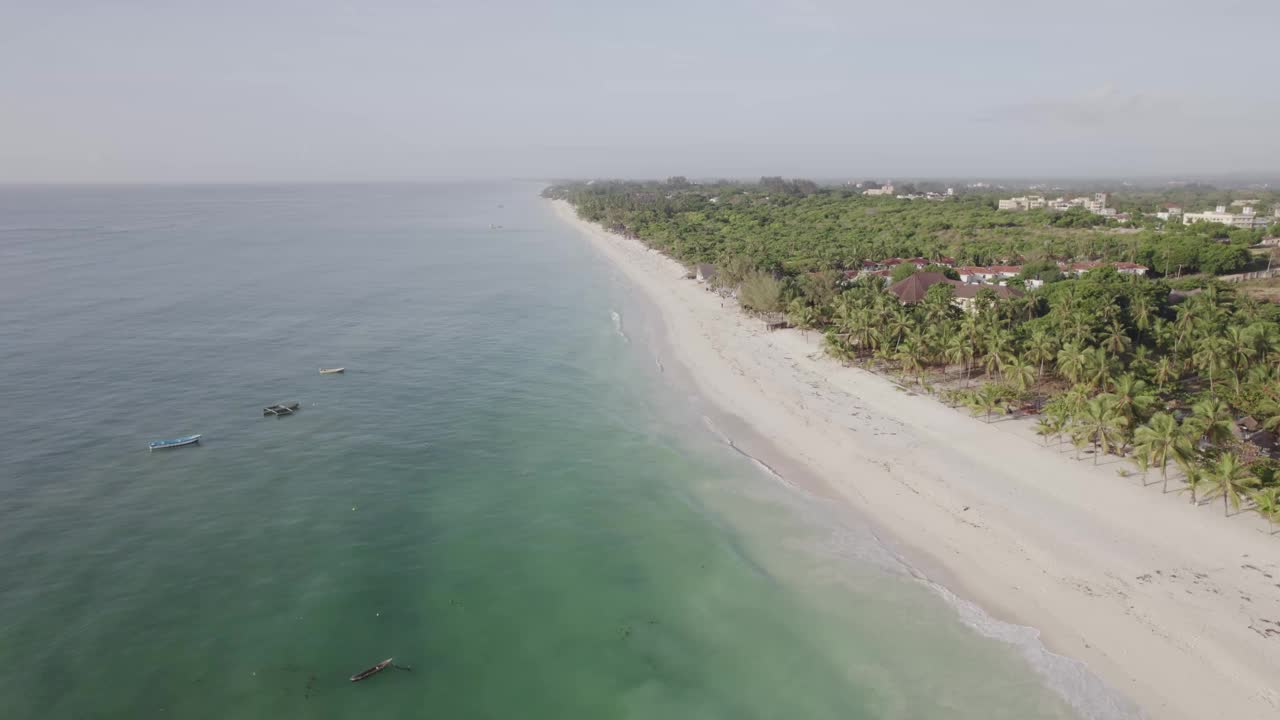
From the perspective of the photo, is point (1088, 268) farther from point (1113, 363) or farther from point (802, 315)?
point (1113, 363)

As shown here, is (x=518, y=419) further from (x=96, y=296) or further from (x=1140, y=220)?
(x=1140, y=220)

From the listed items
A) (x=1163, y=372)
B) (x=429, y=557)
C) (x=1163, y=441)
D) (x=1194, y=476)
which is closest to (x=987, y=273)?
(x=1163, y=372)

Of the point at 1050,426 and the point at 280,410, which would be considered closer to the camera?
the point at 1050,426

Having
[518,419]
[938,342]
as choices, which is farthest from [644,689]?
[938,342]

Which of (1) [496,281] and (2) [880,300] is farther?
(1) [496,281]

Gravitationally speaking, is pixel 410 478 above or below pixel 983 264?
below

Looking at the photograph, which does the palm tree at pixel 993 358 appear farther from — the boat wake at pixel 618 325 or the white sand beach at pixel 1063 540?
the boat wake at pixel 618 325

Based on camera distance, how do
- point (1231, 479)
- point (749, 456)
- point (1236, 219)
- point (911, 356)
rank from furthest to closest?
point (1236, 219) → point (911, 356) → point (749, 456) → point (1231, 479)
